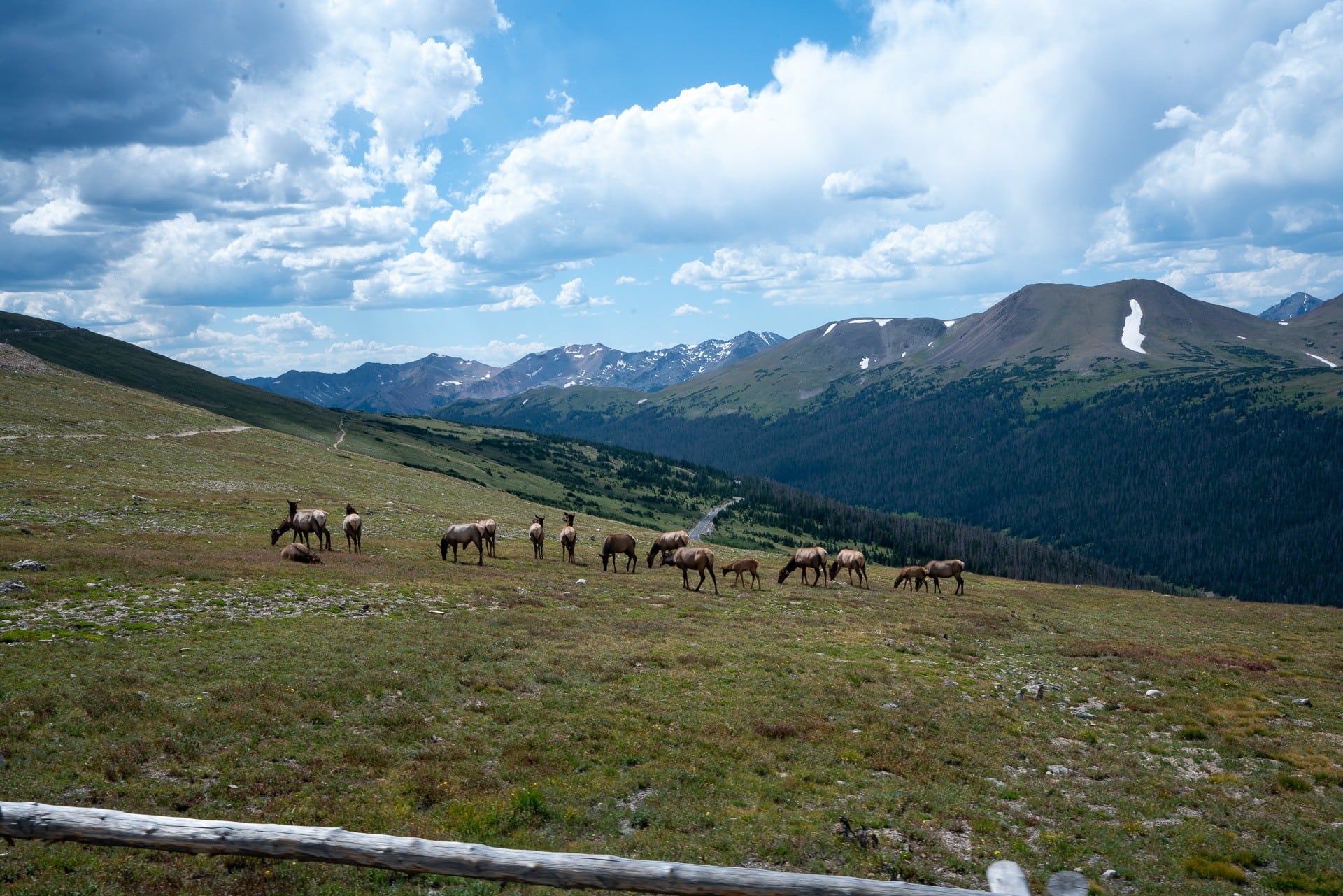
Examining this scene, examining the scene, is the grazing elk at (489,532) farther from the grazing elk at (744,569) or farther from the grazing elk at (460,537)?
the grazing elk at (744,569)

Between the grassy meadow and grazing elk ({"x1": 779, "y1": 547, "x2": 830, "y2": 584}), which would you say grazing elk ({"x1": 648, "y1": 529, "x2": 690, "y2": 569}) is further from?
the grassy meadow

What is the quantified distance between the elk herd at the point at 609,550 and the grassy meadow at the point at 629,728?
5.37 meters

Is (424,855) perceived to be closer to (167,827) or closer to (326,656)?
(167,827)

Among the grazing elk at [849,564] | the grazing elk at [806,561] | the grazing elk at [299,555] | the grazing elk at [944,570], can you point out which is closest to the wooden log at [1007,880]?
the grazing elk at [299,555]

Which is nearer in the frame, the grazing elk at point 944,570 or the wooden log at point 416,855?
the wooden log at point 416,855

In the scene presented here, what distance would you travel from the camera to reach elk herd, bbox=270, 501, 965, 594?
148 ft

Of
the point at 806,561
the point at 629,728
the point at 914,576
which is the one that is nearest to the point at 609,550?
the point at 806,561

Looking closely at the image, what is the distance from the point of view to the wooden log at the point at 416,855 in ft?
25.3

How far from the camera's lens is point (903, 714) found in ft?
68.6

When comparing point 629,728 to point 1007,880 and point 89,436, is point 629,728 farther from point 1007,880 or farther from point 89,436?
point 89,436

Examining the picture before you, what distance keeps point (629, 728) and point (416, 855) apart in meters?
10.9

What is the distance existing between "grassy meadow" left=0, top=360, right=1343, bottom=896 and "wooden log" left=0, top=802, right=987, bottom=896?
9.89 feet

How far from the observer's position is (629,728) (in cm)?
1833

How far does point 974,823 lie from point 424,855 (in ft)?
38.5
